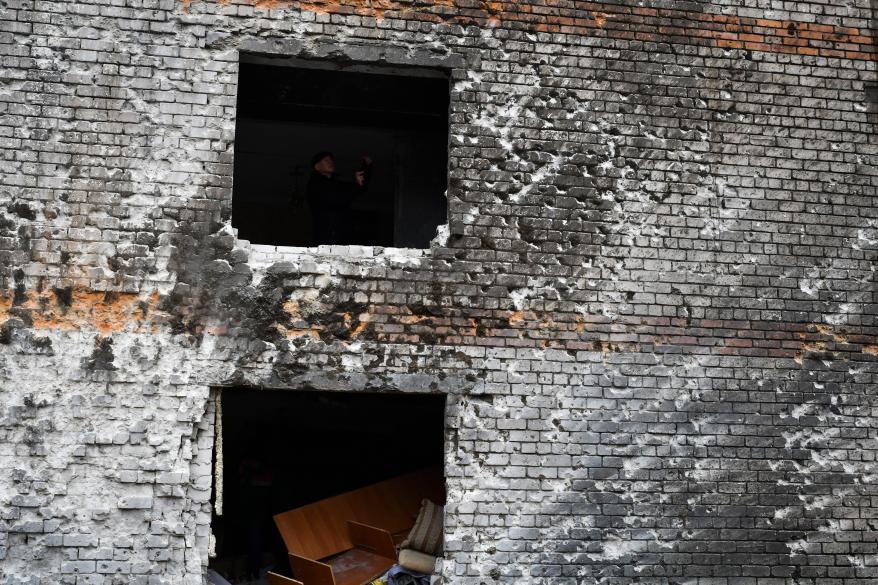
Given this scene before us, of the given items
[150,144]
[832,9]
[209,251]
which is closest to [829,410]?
[832,9]

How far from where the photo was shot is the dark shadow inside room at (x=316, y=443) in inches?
386

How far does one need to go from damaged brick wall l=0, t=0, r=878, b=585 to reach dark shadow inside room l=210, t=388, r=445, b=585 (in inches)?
127

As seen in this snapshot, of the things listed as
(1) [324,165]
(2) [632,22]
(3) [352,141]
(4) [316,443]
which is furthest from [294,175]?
(2) [632,22]

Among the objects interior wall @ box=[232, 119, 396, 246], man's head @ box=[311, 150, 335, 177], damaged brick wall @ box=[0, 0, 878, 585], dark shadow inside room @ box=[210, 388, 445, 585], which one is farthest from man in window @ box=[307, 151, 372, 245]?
dark shadow inside room @ box=[210, 388, 445, 585]

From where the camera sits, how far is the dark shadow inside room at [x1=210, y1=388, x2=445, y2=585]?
980cm

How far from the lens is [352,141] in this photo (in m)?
10.1

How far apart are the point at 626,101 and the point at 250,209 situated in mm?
7406

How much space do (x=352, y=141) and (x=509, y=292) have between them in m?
4.10

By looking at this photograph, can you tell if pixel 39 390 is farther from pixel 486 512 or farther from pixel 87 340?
pixel 486 512

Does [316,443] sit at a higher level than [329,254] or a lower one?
lower

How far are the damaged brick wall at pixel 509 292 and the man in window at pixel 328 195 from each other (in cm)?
157

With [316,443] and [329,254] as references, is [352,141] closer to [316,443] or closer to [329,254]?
[316,443]

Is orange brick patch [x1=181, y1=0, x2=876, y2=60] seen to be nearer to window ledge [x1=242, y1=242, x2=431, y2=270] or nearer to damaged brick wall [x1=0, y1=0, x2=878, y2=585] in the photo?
damaged brick wall [x1=0, y1=0, x2=878, y2=585]

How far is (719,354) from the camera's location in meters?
6.75
